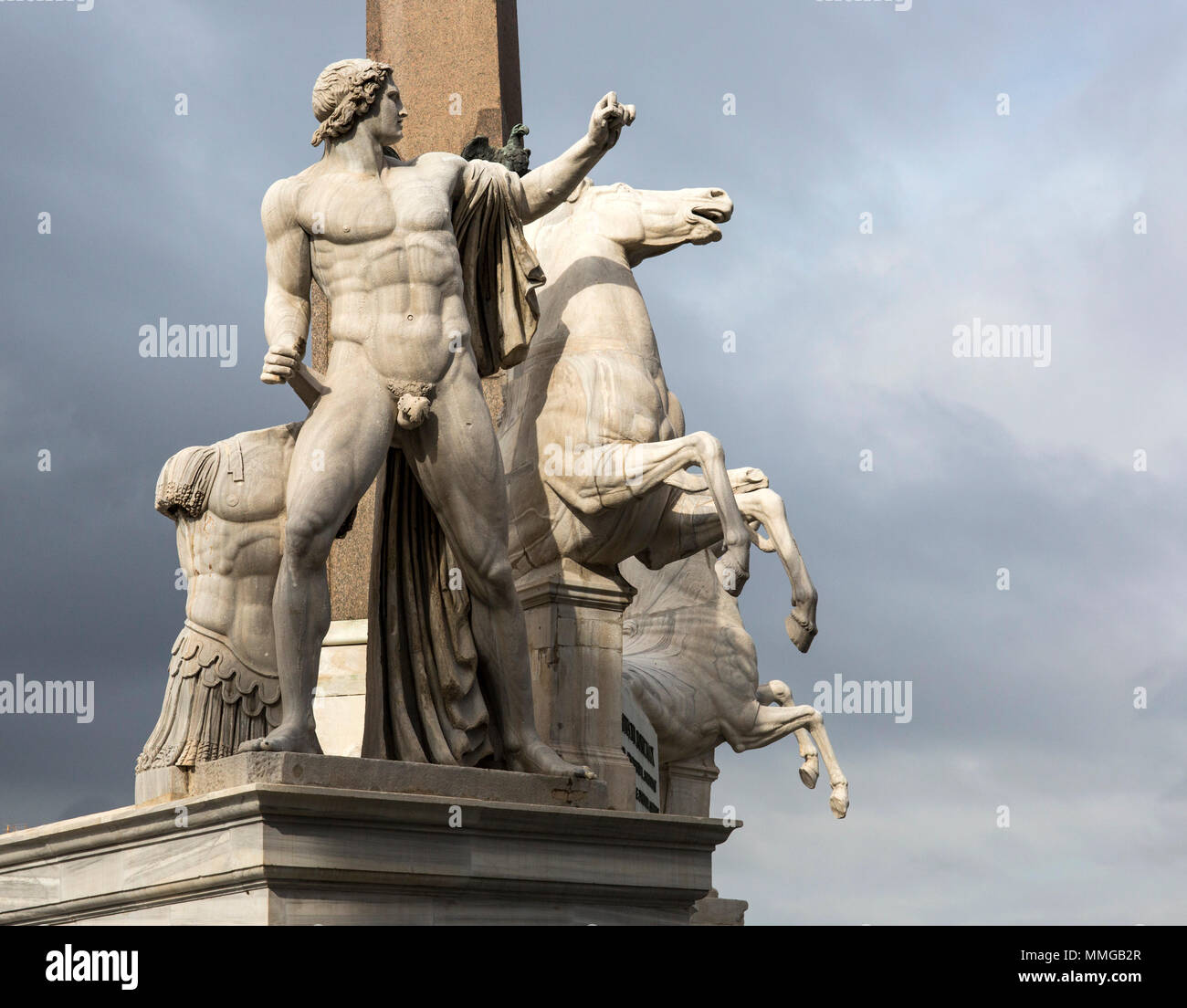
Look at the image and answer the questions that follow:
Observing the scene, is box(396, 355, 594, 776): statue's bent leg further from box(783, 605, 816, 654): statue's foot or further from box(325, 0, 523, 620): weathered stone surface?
box(325, 0, 523, 620): weathered stone surface

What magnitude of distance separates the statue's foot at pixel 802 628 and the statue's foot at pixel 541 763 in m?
1.27

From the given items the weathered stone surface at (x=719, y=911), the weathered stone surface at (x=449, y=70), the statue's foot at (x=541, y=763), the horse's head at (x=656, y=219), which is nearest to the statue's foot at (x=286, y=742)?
the statue's foot at (x=541, y=763)

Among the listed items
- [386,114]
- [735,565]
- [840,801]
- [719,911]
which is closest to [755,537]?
[735,565]

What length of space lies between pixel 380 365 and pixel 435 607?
4.05ft

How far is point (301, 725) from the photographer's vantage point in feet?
28.8

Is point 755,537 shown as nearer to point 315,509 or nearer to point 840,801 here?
point 315,509

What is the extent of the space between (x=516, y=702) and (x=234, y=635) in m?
1.33

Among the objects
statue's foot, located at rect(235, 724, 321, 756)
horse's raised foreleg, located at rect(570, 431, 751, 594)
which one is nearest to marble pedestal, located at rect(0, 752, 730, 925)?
statue's foot, located at rect(235, 724, 321, 756)

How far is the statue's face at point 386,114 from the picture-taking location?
9500 millimetres

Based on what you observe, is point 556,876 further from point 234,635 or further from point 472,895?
point 234,635

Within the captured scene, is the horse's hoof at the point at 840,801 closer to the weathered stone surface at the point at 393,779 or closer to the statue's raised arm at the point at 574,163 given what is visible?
the weathered stone surface at the point at 393,779

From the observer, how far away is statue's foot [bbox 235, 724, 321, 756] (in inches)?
338

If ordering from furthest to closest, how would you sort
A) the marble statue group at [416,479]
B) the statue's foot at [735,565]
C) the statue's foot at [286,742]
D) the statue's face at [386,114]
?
the statue's foot at [735,565] → the statue's face at [386,114] → the marble statue group at [416,479] → the statue's foot at [286,742]
